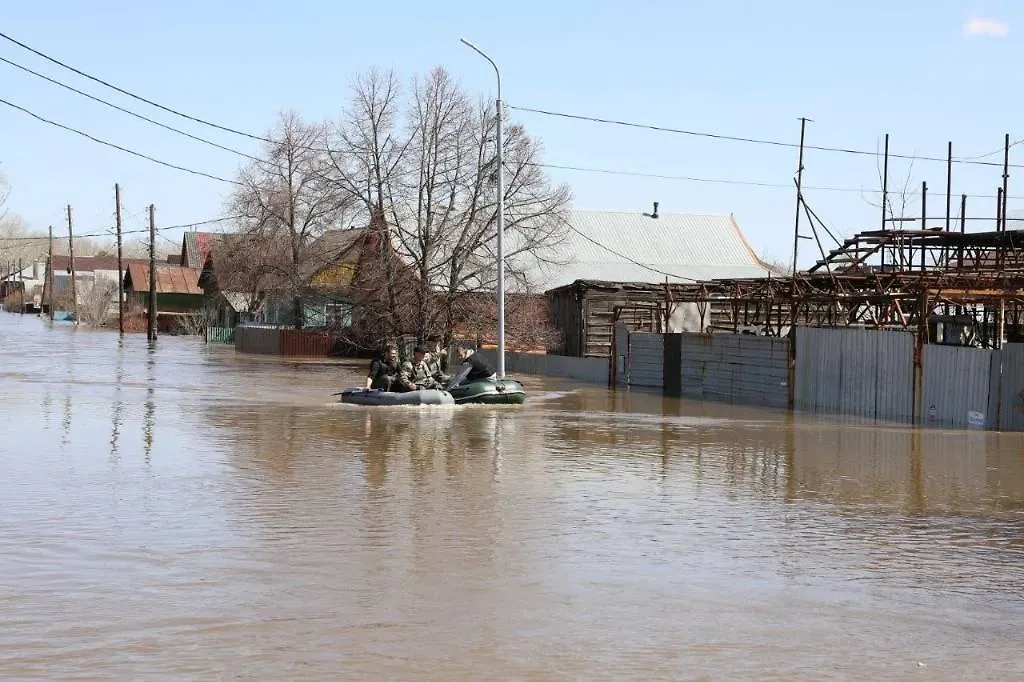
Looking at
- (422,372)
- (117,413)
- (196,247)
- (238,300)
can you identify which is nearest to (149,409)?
(117,413)

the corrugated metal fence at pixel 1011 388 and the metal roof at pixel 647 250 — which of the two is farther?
the metal roof at pixel 647 250

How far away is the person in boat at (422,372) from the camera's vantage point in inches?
1210

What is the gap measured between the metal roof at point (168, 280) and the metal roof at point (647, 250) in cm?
4868

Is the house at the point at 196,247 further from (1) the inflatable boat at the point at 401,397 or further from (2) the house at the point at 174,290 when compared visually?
(1) the inflatable boat at the point at 401,397

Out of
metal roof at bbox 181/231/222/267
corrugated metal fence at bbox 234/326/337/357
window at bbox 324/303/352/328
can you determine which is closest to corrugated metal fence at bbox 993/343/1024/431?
window at bbox 324/303/352/328

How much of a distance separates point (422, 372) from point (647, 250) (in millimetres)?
39538

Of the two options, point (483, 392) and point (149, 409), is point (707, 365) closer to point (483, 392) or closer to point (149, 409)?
point (483, 392)

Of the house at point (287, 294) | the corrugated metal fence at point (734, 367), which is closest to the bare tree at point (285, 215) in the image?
the house at point (287, 294)

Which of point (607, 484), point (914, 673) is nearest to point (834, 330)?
point (607, 484)

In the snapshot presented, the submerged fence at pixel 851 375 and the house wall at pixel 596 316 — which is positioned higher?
the house wall at pixel 596 316

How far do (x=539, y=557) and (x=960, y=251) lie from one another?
3070 centimetres

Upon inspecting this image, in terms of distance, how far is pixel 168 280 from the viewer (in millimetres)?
110375

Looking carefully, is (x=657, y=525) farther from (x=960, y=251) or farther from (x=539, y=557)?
(x=960, y=251)

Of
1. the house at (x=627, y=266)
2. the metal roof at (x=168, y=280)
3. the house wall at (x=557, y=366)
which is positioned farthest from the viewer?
the metal roof at (x=168, y=280)
